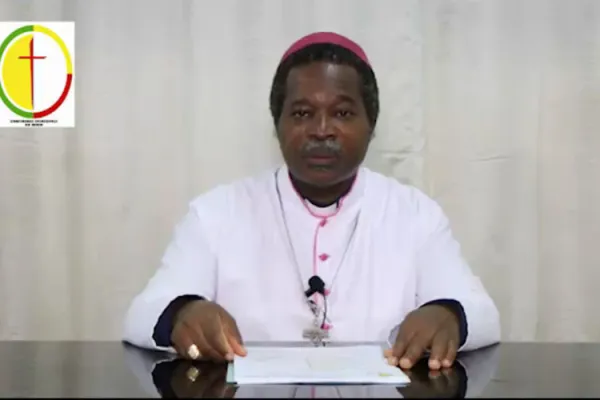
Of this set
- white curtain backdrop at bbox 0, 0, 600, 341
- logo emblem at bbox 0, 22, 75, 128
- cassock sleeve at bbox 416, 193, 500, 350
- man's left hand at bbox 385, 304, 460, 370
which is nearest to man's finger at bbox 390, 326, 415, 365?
man's left hand at bbox 385, 304, 460, 370

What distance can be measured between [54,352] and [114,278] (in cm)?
89

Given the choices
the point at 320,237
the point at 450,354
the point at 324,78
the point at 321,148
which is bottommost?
the point at 450,354

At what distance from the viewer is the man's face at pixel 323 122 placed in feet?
4.98

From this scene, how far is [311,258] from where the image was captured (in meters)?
1.65

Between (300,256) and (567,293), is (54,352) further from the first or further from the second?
(567,293)

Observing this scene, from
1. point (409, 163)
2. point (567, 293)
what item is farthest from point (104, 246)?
point (567, 293)

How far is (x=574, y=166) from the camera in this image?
2.08 m

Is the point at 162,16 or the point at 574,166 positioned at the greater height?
the point at 162,16

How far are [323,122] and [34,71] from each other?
97 centimetres

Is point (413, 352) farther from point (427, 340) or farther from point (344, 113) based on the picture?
point (344, 113)

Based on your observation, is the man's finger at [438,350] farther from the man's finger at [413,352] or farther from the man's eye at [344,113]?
the man's eye at [344,113]

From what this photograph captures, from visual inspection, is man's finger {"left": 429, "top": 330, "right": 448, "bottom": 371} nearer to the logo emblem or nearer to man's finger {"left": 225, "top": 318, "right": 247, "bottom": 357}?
man's finger {"left": 225, "top": 318, "right": 247, "bottom": 357}

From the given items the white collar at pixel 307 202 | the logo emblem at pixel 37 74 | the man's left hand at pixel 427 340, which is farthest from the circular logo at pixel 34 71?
the man's left hand at pixel 427 340

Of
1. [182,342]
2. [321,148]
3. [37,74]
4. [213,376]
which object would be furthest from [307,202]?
[37,74]
